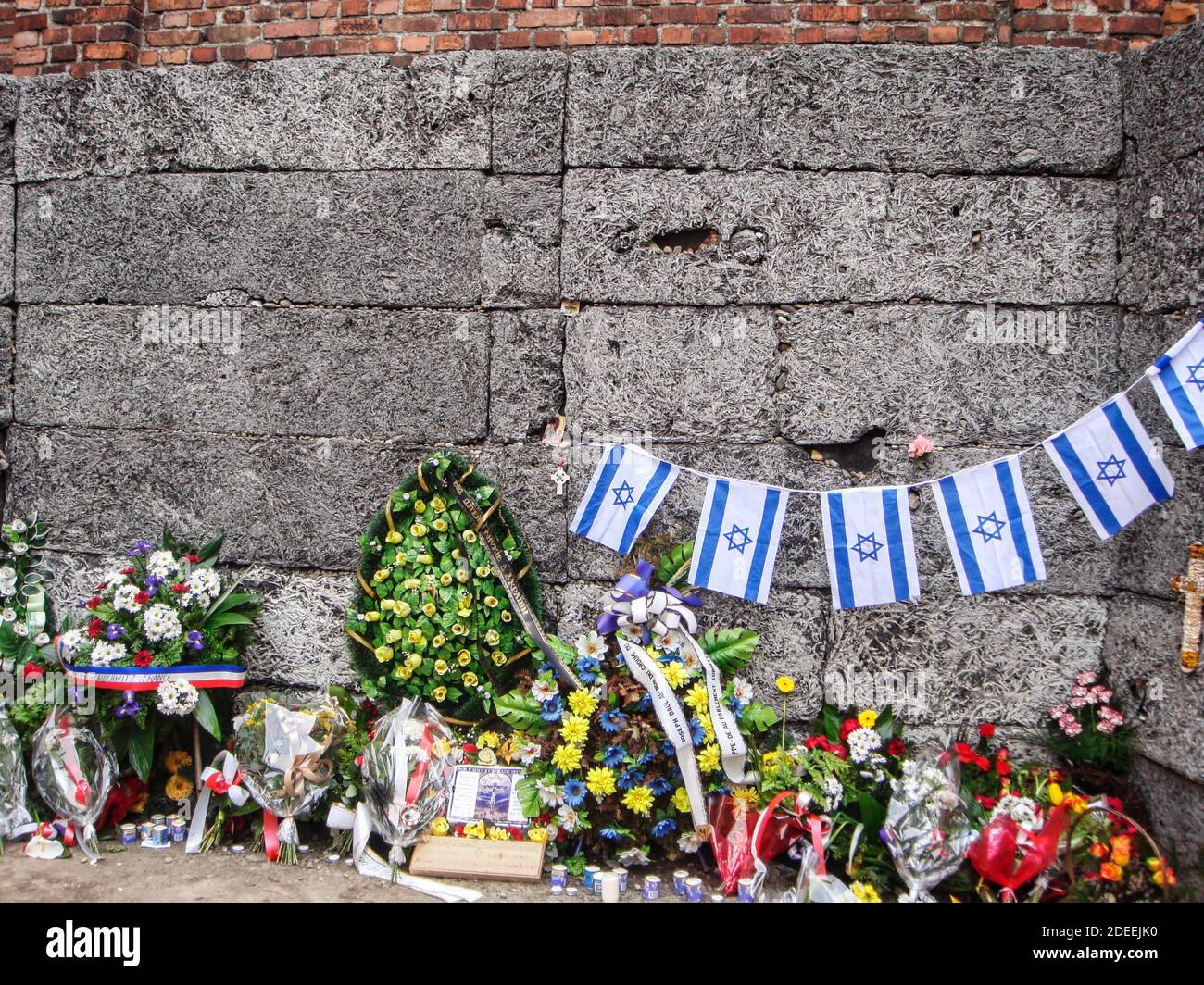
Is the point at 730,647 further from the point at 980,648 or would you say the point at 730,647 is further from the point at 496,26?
the point at 496,26

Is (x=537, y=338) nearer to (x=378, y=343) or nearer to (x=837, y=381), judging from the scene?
(x=378, y=343)

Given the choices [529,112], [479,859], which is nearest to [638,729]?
[479,859]

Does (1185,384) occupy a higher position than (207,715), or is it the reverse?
(1185,384)

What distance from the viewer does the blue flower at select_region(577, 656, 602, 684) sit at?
3.76 metres

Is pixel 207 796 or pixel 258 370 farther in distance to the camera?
pixel 258 370

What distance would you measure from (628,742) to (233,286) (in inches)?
111

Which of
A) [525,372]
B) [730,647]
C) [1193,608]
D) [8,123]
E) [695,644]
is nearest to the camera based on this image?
[1193,608]

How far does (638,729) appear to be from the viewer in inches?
145

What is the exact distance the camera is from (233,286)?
4.43 m

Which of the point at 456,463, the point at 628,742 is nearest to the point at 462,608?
the point at 456,463

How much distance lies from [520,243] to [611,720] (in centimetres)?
217

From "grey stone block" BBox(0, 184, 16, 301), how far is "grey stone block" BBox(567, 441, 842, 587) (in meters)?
3.09

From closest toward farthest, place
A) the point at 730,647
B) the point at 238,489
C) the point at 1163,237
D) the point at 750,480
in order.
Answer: the point at 1163,237, the point at 730,647, the point at 750,480, the point at 238,489

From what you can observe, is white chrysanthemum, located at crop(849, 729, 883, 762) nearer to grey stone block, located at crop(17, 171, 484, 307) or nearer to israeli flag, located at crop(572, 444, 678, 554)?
israeli flag, located at crop(572, 444, 678, 554)
